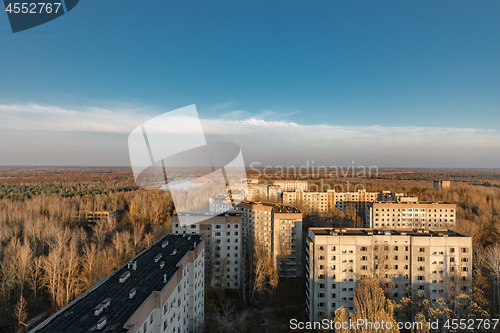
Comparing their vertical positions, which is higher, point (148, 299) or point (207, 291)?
point (148, 299)

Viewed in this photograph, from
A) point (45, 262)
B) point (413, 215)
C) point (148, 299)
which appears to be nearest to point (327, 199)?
point (413, 215)

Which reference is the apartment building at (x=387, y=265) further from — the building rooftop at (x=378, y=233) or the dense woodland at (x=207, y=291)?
the dense woodland at (x=207, y=291)

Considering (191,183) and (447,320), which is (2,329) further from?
(191,183)

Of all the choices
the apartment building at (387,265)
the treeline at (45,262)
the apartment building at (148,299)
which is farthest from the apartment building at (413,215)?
the treeline at (45,262)

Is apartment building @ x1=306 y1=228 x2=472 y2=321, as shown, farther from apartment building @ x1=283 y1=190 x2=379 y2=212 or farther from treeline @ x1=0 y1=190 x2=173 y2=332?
apartment building @ x1=283 y1=190 x2=379 y2=212

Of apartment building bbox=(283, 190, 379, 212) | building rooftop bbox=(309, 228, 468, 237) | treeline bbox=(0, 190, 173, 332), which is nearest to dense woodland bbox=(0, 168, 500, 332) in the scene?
treeline bbox=(0, 190, 173, 332)

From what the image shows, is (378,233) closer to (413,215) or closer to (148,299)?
(148,299)
